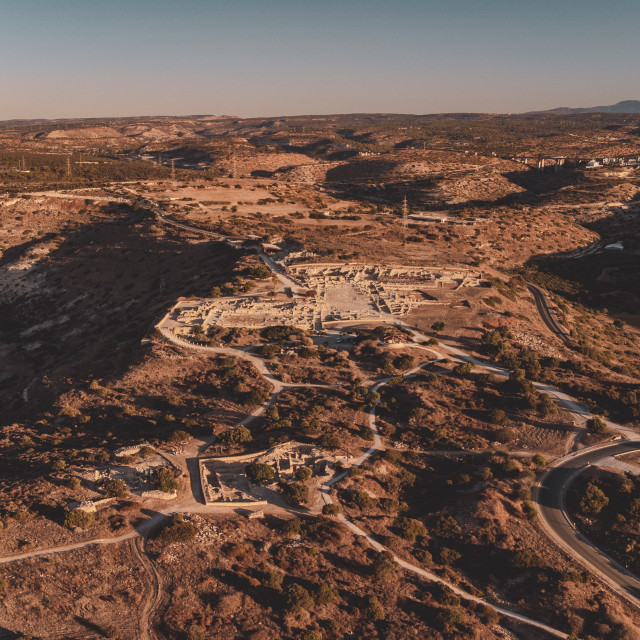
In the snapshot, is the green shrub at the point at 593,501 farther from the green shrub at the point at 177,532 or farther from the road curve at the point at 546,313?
the road curve at the point at 546,313

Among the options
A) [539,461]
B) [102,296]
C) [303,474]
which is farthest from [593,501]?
[102,296]

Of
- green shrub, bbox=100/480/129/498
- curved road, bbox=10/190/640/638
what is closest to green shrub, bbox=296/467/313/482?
curved road, bbox=10/190/640/638

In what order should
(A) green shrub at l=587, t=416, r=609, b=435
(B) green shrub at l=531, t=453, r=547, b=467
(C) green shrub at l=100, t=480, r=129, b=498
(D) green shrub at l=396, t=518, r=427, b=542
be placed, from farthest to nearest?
(A) green shrub at l=587, t=416, r=609, b=435 → (B) green shrub at l=531, t=453, r=547, b=467 → (C) green shrub at l=100, t=480, r=129, b=498 → (D) green shrub at l=396, t=518, r=427, b=542

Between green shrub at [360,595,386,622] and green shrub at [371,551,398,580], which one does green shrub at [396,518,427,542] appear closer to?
green shrub at [371,551,398,580]

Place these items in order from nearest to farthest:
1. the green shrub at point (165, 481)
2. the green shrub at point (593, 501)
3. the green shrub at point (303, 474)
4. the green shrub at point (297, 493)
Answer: the green shrub at point (165, 481) < the green shrub at point (297, 493) < the green shrub at point (593, 501) < the green shrub at point (303, 474)

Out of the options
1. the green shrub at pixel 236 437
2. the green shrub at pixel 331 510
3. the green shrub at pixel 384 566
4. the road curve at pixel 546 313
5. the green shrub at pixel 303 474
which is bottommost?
the green shrub at pixel 384 566

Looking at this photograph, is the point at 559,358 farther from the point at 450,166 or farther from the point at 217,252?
the point at 450,166

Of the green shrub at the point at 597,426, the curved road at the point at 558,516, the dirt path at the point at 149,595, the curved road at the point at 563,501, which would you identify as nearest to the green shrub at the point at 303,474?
the curved road at the point at 558,516
